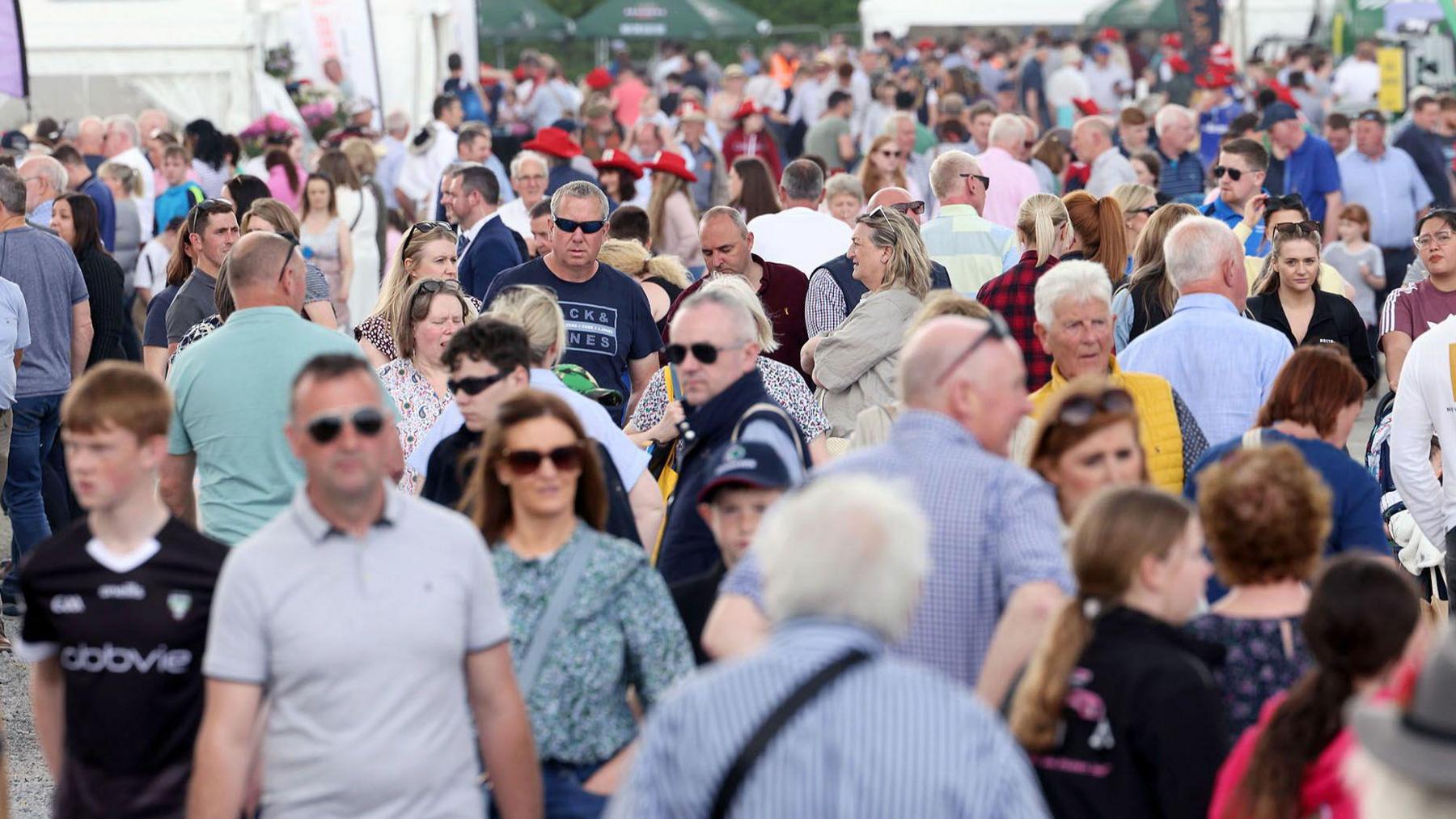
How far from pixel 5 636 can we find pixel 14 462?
0.82 metres

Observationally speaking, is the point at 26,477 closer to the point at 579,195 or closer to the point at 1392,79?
the point at 579,195

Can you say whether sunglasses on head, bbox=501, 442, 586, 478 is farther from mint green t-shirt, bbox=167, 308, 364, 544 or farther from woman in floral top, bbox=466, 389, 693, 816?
mint green t-shirt, bbox=167, 308, 364, 544

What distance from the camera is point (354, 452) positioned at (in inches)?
155

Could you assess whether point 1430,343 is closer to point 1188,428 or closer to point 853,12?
point 1188,428

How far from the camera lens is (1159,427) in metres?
Result: 5.92

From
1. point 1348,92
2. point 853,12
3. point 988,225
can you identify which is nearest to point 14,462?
point 988,225

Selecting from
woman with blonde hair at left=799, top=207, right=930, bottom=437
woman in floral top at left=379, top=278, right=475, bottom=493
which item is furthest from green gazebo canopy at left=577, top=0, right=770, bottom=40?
woman in floral top at left=379, top=278, right=475, bottom=493

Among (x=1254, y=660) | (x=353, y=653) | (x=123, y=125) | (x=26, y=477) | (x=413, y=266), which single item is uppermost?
(x=123, y=125)

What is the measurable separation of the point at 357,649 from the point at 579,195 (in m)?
5.03

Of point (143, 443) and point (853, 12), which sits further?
point (853, 12)

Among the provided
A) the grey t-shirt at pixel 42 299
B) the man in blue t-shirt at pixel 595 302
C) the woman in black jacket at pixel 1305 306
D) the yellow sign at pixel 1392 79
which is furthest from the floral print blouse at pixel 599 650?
the yellow sign at pixel 1392 79

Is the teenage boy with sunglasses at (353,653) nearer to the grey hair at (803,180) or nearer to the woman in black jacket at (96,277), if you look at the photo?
the woman in black jacket at (96,277)

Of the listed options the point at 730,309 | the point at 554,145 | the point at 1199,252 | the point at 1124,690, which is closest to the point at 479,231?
the point at 554,145

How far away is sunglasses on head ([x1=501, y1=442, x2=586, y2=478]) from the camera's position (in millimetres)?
4387
